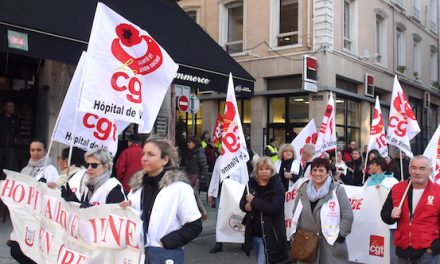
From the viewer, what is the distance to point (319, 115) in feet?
59.4

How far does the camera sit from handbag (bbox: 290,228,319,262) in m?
4.73

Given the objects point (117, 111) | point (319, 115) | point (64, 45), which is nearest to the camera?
point (117, 111)

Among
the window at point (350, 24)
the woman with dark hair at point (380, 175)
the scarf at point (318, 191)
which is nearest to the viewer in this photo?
the scarf at point (318, 191)

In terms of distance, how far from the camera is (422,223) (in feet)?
14.2

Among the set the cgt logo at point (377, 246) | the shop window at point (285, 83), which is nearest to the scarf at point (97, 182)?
the cgt logo at point (377, 246)

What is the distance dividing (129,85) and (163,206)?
1485 millimetres

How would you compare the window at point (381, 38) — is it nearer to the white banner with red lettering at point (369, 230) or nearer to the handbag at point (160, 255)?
the white banner with red lettering at point (369, 230)

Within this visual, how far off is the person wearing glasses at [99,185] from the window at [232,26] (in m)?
17.3

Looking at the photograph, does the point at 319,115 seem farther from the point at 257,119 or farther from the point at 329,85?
the point at 257,119

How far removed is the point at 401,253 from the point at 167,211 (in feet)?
7.95

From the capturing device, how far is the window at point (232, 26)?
69.1 ft

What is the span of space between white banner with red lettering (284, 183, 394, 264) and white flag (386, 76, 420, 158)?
1.19 metres

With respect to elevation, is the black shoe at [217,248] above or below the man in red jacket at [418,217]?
below

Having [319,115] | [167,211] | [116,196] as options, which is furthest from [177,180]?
[319,115]
